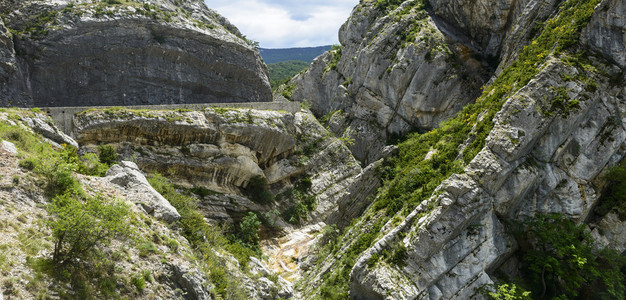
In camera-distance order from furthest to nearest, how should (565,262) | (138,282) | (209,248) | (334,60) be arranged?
(334,60) < (565,262) < (209,248) < (138,282)

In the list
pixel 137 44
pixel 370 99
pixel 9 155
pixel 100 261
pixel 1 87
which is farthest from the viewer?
pixel 370 99

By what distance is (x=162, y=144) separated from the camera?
34.3 meters

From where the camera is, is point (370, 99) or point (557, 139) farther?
point (370, 99)

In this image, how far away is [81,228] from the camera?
41.8ft

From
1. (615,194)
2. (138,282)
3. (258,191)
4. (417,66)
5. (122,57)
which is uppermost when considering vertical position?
(122,57)

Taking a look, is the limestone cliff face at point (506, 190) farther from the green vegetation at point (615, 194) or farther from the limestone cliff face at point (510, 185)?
the green vegetation at point (615, 194)

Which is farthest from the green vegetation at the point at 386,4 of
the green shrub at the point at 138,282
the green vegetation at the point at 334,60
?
the green shrub at the point at 138,282

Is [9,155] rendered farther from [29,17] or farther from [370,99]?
[370,99]

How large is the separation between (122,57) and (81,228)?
1335 inches

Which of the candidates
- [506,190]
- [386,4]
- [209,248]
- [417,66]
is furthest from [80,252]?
[386,4]

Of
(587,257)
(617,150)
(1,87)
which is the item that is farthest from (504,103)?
(1,87)

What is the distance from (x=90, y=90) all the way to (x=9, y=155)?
82.2 feet

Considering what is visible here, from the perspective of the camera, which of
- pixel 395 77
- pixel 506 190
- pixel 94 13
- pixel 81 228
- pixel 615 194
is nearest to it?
pixel 81 228

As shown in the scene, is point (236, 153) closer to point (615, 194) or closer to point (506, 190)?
point (506, 190)
